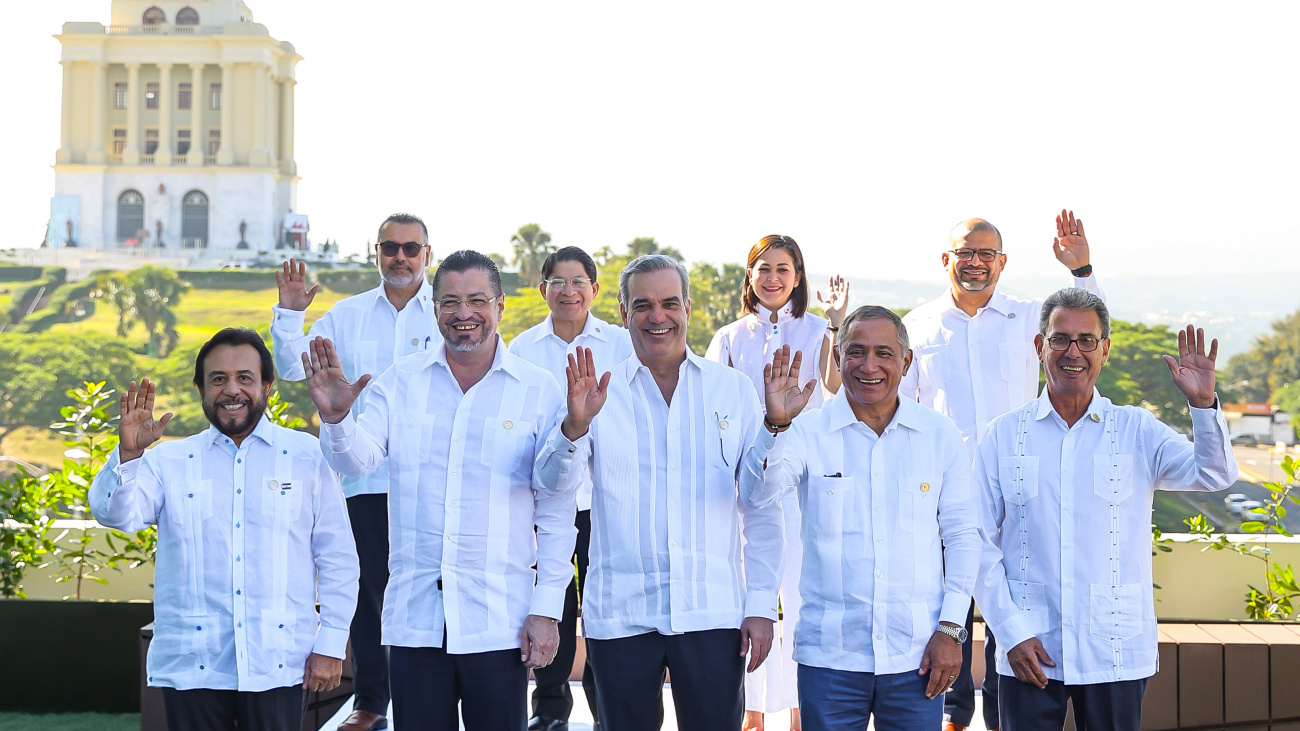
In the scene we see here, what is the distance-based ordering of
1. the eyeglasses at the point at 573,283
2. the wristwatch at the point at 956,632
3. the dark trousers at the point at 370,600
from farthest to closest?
1. the eyeglasses at the point at 573,283
2. the dark trousers at the point at 370,600
3. the wristwatch at the point at 956,632

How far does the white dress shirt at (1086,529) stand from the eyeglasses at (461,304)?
1403 millimetres

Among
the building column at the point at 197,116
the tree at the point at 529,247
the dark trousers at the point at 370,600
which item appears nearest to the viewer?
the dark trousers at the point at 370,600

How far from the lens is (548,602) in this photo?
2904 millimetres

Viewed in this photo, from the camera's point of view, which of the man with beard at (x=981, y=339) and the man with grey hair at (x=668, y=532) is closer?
the man with grey hair at (x=668, y=532)

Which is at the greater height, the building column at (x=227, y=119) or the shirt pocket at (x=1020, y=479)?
the building column at (x=227, y=119)

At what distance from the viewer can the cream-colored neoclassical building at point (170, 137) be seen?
2906 inches

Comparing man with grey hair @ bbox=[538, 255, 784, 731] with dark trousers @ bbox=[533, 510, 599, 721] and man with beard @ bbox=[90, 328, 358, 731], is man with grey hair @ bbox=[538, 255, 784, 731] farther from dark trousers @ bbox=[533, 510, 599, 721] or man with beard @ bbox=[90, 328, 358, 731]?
dark trousers @ bbox=[533, 510, 599, 721]

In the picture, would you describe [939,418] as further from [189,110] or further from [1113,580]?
[189,110]

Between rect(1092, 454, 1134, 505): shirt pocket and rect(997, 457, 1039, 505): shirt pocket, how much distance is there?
0.47 feet

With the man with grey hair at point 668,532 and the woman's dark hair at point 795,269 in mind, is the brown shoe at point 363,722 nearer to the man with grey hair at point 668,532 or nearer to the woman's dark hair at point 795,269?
the man with grey hair at point 668,532

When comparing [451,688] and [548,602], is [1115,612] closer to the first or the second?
[548,602]

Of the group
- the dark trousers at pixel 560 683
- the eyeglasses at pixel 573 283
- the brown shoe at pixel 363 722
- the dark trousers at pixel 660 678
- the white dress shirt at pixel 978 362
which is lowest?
the brown shoe at pixel 363 722

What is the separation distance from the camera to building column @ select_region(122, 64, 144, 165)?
74.4 meters

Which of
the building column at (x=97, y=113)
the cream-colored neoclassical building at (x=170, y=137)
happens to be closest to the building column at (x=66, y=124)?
the cream-colored neoclassical building at (x=170, y=137)
